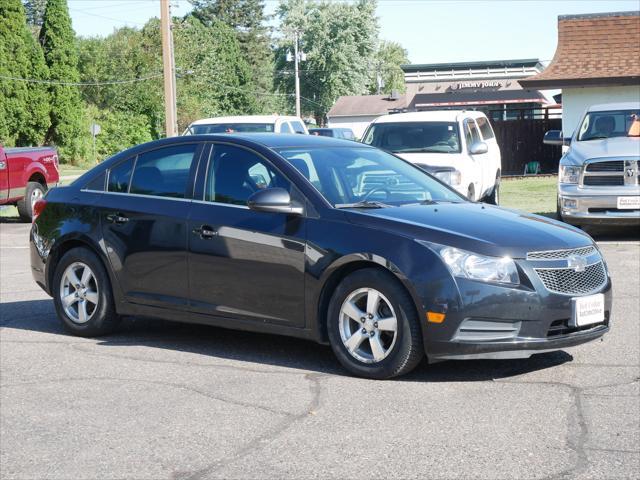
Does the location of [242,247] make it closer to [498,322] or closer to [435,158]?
[498,322]

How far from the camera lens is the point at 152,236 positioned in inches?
312

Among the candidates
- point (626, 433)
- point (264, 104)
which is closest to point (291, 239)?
point (626, 433)

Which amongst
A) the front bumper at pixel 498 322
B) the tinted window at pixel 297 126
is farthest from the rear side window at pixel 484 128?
the front bumper at pixel 498 322

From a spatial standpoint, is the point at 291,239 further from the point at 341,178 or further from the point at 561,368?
the point at 561,368

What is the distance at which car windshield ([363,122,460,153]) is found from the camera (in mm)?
16031

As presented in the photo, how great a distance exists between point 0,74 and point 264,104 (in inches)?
2335

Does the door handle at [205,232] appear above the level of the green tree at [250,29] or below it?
below

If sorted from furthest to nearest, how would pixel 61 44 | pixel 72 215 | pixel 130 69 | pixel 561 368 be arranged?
pixel 130 69
pixel 61 44
pixel 72 215
pixel 561 368

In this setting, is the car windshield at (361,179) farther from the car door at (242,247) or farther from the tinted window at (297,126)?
the tinted window at (297,126)

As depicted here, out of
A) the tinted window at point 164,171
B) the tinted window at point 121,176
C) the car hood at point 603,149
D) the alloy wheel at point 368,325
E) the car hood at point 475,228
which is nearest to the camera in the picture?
the car hood at point 475,228

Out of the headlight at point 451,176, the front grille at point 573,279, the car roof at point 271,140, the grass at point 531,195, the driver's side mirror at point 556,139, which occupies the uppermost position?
the car roof at point 271,140

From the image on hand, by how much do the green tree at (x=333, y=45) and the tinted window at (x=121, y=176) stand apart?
308 ft

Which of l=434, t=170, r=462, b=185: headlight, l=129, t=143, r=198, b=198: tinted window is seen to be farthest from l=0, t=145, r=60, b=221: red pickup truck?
l=129, t=143, r=198, b=198: tinted window

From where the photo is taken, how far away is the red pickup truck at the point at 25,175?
21125 mm
